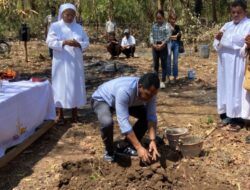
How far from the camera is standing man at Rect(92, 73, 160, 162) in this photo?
4350 mm

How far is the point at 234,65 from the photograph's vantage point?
607 centimetres

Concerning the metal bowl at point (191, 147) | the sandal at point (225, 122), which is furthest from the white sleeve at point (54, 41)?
the sandal at point (225, 122)

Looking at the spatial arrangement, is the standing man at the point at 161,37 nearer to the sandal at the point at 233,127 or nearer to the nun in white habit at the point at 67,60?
the nun in white habit at the point at 67,60

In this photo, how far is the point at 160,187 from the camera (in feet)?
13.9

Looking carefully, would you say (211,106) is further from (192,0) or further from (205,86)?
(192,0)

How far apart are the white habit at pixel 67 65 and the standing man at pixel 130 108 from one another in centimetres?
150

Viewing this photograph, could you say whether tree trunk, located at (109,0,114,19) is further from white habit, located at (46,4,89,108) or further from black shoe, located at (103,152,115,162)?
black shoe, located at (103,152,115,162)

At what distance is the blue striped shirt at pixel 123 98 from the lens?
444 centimetres

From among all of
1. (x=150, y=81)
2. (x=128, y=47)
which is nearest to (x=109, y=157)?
(x=150, y=81)

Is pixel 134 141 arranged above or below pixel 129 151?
above

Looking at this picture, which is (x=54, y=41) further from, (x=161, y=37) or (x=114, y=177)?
(x=161, y=37)

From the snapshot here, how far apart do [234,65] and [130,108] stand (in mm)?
1779

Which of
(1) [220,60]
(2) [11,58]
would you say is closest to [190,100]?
(1) [220,60]

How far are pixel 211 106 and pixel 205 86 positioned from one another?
178 centimetres
